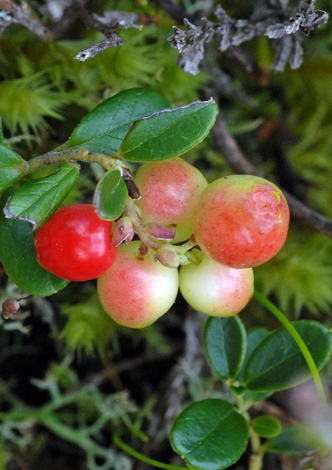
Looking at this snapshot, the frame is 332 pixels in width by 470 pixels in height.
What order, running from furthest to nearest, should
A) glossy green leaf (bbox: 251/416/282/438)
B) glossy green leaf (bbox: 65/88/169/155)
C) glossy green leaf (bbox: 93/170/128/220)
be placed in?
glossy green leaf (bbox: 251/416/282/438), glossy green leaf (bbox: 65/88/169/155), glossy green leaf (bbox: 93/170/128/220)

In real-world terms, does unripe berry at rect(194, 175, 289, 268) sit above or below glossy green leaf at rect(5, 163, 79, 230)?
below

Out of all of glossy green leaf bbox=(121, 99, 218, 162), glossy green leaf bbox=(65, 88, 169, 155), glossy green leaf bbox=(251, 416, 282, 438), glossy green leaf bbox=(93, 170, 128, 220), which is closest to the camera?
glossy green leaf bbox=(93, 170, 128, 220)

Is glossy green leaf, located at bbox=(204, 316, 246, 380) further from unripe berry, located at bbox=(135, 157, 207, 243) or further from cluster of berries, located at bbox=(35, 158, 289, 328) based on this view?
unripe berry, located at bbox=(135, 157, 207, 243)

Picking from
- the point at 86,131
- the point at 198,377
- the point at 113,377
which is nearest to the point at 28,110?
the point at 86,131

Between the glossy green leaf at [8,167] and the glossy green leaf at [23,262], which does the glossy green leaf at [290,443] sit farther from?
the glossy green leaf at [8,167]

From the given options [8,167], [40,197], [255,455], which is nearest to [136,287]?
[40,197]

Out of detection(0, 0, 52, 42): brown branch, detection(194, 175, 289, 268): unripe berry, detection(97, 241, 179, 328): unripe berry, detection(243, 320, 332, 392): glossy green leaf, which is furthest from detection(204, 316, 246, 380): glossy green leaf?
detection(0, 0, 52, 42): brown branch

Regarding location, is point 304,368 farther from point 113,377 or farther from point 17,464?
point 17,464
